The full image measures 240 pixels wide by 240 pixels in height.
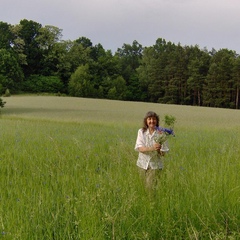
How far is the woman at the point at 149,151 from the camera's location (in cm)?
409

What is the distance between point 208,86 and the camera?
6812 centimetres

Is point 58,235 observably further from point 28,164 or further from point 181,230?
point 28,164

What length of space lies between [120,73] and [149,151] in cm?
8271

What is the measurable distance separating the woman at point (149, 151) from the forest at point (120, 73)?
6149 cm

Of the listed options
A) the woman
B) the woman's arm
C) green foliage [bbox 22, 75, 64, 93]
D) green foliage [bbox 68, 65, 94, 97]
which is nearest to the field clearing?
the woman

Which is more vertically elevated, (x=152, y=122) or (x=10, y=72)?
(x=10, y=72)

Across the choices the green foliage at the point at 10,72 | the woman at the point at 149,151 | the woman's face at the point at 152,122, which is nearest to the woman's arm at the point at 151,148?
the woman at the point at 149,151

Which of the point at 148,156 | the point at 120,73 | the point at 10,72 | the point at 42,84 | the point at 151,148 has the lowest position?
the point at 148,156

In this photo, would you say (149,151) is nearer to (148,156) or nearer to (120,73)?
(148,156)

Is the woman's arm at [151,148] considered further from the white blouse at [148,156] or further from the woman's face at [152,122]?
the woman's face at [152,122]

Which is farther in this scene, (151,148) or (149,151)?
(149,151)

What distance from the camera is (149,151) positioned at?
4160 mm

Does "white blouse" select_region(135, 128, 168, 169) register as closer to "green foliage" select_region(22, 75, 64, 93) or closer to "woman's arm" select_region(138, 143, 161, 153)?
"woman's arm" select_region(138, 143, 161, 153)


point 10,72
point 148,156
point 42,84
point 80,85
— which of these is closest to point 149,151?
point 148,156
